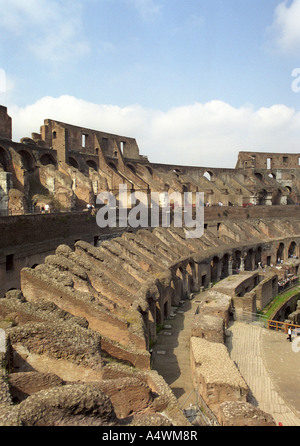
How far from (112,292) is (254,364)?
4.99 metres

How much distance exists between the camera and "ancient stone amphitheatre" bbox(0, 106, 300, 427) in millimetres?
5902

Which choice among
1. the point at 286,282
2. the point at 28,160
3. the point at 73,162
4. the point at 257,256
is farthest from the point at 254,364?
the point at 73,162

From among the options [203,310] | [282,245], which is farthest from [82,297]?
[282,245]

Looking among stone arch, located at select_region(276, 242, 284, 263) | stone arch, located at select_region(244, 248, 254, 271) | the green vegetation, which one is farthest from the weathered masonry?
the green vegetation

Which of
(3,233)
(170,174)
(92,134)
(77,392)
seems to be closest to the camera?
(77,392)

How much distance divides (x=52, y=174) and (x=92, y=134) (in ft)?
36.4

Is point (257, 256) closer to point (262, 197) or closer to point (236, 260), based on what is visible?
point (236, 260)

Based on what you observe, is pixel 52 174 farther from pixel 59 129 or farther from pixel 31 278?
pixel 31 278

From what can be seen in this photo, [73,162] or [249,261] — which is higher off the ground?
Result: [73,162]

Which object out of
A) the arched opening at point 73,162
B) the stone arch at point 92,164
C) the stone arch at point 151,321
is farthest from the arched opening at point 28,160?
the stone arch at point 151,321

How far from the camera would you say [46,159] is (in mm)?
25062

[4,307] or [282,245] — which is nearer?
[4,307]
